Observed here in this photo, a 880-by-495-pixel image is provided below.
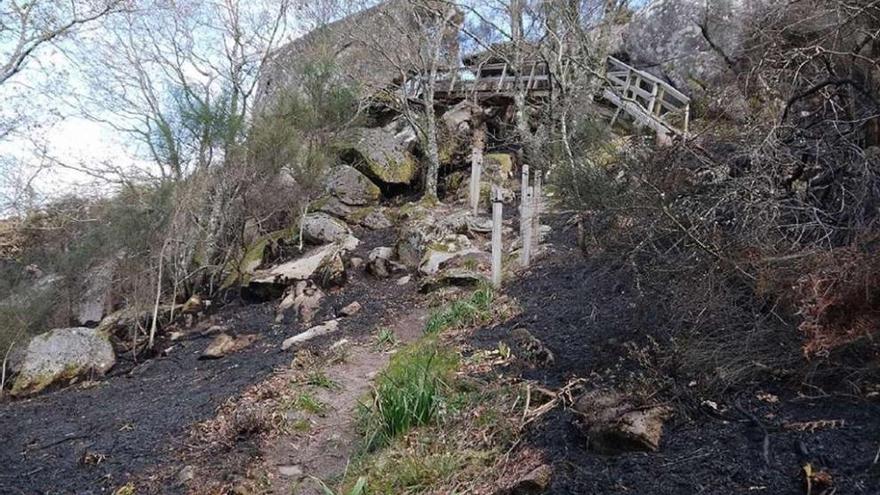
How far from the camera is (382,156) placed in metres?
14.7

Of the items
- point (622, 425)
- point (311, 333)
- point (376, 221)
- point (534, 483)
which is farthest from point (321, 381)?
point (376, 221)

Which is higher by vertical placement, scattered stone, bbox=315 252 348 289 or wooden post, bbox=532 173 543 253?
wooden post, bbox=532 173 543 253

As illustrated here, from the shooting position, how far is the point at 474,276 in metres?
8.14

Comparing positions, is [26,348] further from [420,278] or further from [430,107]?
[430,107]

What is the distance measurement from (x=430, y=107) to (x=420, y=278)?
5.28 m

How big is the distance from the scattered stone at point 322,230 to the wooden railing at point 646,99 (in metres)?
5.64

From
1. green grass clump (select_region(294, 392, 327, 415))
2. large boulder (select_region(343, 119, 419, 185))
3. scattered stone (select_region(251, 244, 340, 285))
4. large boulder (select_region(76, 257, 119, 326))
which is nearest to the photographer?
green grass clump (select_region(294, 392, 327, 415))

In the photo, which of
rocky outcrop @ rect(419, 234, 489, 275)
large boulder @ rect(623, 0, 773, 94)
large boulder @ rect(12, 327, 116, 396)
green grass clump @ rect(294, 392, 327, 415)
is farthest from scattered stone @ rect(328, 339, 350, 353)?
large boulder @ rect(623, 0, 773, 94)

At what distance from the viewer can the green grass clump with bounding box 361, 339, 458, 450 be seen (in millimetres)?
3959

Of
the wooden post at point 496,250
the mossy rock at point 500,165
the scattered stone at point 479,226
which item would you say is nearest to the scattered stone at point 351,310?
the wooden post at point 496,250

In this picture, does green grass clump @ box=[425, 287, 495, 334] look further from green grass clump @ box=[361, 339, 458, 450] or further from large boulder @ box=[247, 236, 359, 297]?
large boulder @ box=[247, 236, 359, 297]

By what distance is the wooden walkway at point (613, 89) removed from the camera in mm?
11461

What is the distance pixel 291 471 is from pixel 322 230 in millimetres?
8087

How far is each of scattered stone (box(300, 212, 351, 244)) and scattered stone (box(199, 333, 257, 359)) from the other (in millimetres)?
3460
